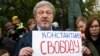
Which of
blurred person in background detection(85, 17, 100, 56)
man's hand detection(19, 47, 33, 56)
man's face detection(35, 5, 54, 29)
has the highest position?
man's face detection(35, 5, 54, 29)

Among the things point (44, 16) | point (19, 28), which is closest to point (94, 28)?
point (44, 16)

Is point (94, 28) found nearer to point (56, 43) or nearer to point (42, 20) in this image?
point (56, 43)

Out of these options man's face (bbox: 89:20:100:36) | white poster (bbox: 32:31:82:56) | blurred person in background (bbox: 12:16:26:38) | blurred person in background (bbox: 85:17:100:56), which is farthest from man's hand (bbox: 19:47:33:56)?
blurred person in background (bbox: 12:16:26:38)

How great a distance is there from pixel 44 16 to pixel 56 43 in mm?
355

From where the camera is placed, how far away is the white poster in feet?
15.3

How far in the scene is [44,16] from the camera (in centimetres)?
474

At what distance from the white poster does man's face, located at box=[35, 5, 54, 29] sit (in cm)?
9

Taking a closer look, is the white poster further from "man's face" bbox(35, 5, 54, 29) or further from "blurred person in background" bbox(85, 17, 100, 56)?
"blurred person in background" bbox(85, 17, 100, 56)

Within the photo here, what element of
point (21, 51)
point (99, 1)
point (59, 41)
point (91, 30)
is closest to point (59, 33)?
point (59, 41)

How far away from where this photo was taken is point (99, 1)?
193 ft

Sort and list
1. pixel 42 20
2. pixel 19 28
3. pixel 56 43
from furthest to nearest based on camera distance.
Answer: pixel 19 28 → pixel 56 43 → pixel 42 20

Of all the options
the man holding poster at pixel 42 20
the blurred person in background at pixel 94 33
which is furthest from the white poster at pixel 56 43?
the blurred person in background at pixel 94 33

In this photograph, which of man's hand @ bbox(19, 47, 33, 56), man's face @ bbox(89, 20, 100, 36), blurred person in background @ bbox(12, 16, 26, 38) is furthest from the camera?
blurred person in background @ bbox(12, 16, 26, 38)

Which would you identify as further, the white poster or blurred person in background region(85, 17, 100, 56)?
blurred person in background region(85, 17, 100, 56)
